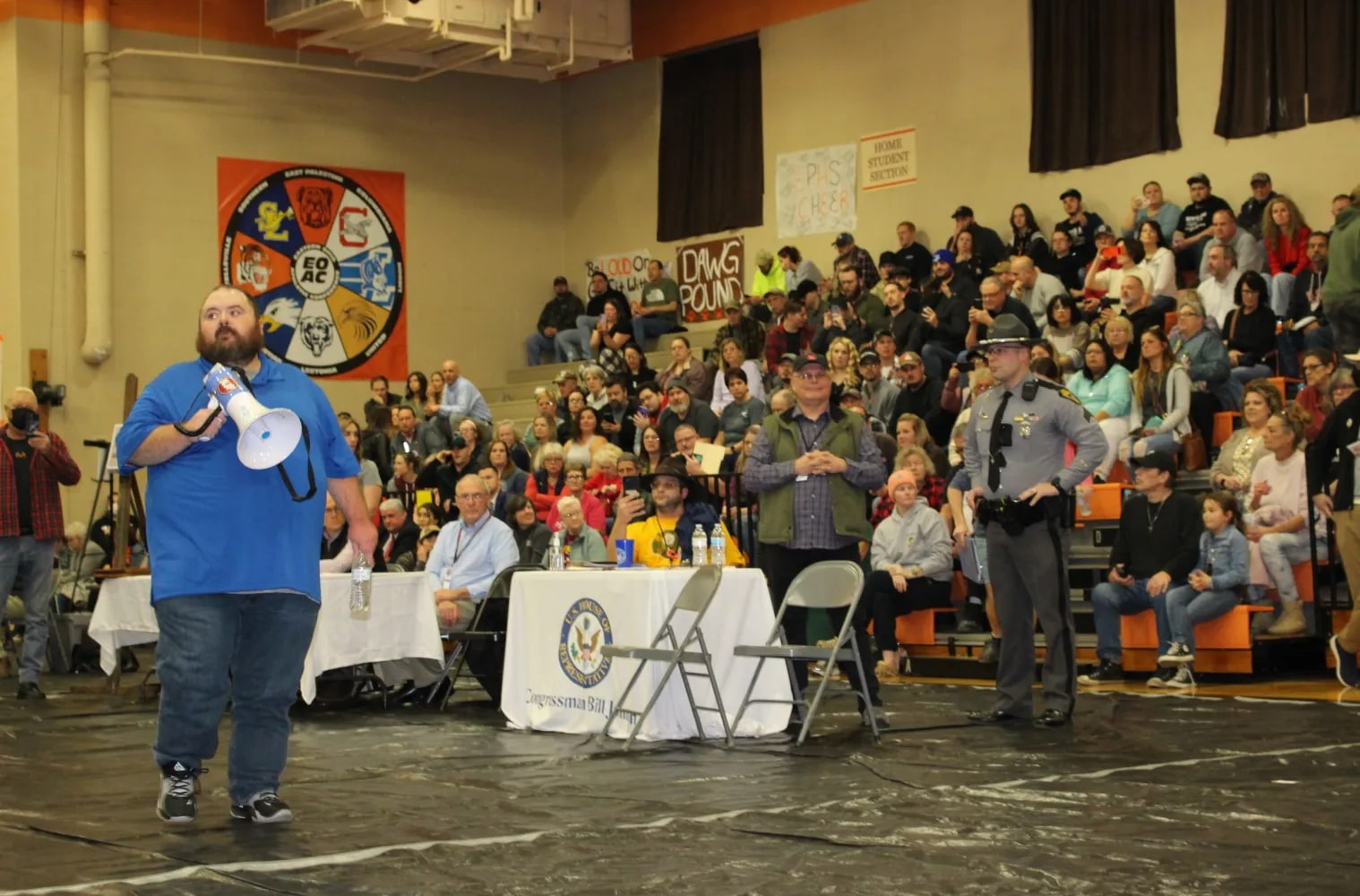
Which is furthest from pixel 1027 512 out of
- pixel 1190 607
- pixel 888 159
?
pixel 888 159

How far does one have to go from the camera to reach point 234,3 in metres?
19.4

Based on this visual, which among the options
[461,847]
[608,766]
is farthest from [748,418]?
[461,847]

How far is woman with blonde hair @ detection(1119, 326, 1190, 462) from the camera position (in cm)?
1124

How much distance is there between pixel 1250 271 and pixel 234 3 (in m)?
12.3

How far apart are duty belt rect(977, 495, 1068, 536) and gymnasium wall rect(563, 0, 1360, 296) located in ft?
25.9

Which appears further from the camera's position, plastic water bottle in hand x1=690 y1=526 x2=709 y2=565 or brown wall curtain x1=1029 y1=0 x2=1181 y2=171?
brown wall curtain x1=1029 y1=0 x2=1181 y2=171

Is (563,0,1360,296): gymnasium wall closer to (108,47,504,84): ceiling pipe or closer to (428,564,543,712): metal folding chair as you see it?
(108,47,504,84): ceiling pipe

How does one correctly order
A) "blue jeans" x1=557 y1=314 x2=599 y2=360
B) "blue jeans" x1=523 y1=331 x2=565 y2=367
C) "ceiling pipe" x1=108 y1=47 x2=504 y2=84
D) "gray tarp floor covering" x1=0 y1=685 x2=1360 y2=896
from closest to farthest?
1. "gray tarp floor covering" x1=0 y1=685 x2=1360 y2=896
2. "ceiling pipe" x1=108 y1=47 x2=504 y2=84
3. "blue jeans" x1=557 y1=314 x2=599 y2=360
4. "blue jeans" x1=523 y1=331 x2=565 y2=367

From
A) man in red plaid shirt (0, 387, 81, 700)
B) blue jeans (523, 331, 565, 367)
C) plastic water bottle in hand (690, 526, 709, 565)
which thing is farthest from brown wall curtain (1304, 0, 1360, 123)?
man in red plaid shirt (0, 387, 81, 700)

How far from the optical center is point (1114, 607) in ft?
31.3

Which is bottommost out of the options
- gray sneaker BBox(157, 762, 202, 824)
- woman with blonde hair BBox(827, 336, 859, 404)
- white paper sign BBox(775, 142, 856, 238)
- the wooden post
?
gray sneaker BBox(157, 762, 202, 824)

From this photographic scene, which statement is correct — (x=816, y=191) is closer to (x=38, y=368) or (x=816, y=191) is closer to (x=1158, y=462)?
(x=38, y=368)

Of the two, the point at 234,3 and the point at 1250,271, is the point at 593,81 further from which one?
the point at 1250,271

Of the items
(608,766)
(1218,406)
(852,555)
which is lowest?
(608,766)
